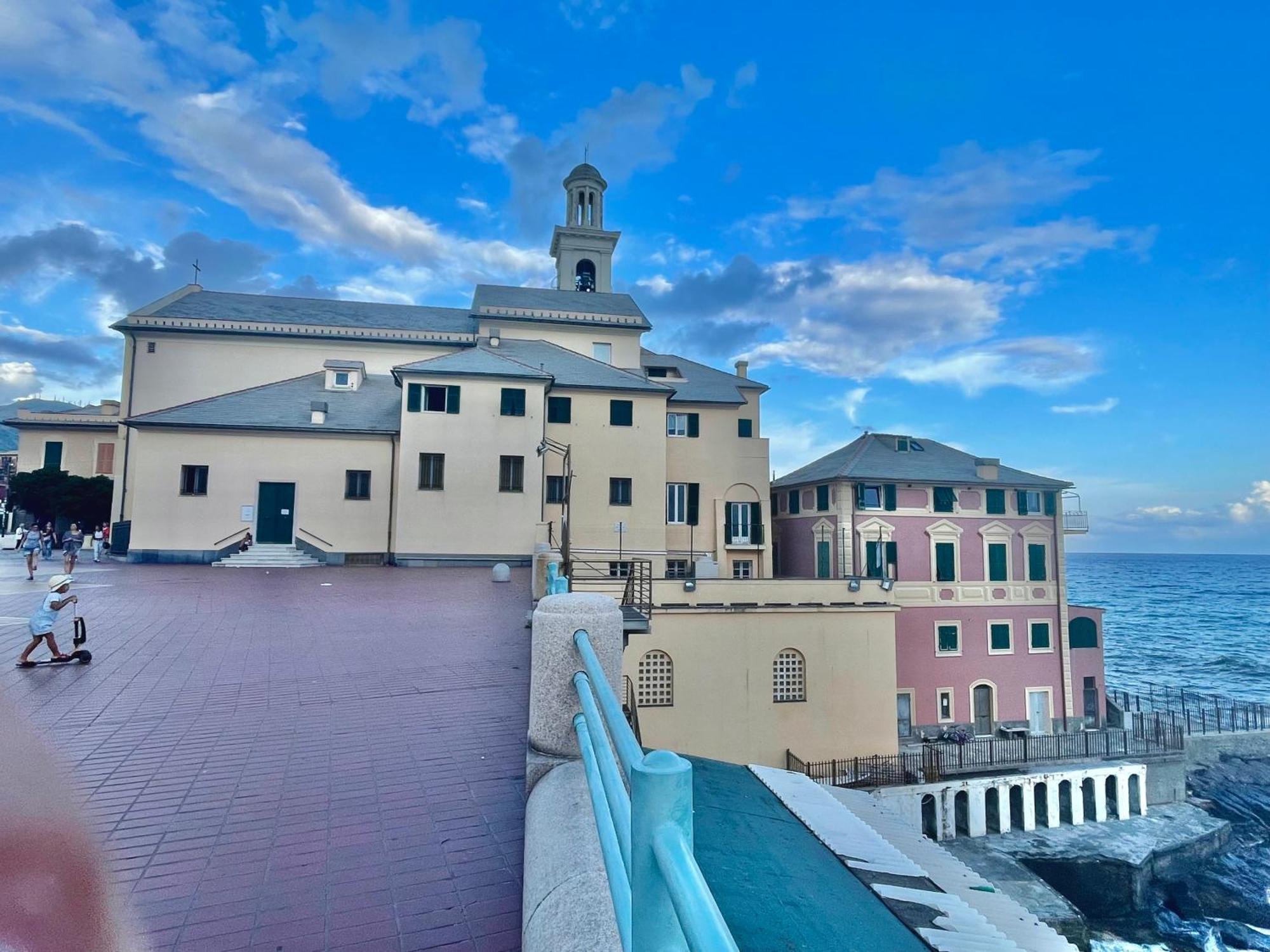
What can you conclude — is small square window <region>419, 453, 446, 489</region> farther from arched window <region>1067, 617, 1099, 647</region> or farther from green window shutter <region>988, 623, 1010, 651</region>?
arched window <region>1067, 617, 1099, 647</region>

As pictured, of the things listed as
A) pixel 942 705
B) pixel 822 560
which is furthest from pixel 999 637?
pixel 822 560

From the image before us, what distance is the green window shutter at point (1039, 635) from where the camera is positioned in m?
29.0

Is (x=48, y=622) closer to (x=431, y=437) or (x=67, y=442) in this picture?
(x=431, y=437)

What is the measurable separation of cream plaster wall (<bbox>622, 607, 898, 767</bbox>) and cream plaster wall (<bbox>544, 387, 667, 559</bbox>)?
773cm

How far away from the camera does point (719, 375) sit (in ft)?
113

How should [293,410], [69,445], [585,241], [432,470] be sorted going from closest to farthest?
[432,470] → [293,410] → [69,445] → [585,241]

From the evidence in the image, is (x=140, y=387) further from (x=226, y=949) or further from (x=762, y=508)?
(x=226, y=949)

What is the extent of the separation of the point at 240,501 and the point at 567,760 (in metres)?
24.6

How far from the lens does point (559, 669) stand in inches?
151

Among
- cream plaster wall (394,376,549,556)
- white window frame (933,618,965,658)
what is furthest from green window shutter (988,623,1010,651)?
cream plaster wall (394,376,549,556)

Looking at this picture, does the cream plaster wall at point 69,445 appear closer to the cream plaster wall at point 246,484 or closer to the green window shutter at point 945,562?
the cream plaster wall at point 246,484

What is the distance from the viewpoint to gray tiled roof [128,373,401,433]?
2377 centimetres

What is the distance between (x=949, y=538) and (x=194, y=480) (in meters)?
32.2

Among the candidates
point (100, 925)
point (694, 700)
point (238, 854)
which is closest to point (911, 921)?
point (238, 854)
